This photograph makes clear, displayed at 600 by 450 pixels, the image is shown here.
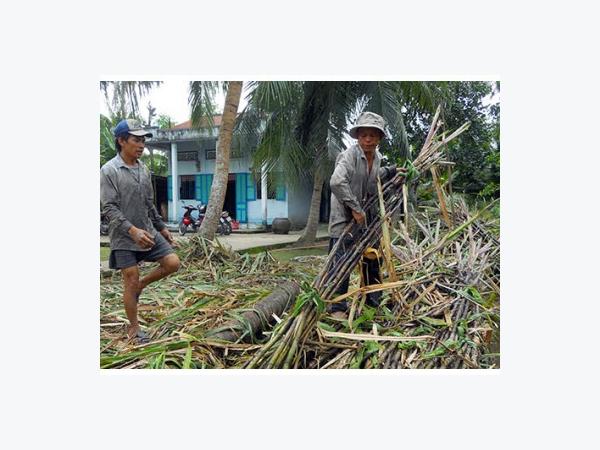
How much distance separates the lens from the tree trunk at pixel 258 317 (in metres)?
2.67

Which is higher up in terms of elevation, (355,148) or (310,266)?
(355,148)

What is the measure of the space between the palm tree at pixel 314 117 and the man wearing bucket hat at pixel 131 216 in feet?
4.00

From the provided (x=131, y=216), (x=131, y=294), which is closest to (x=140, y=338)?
(x=131, y=294)

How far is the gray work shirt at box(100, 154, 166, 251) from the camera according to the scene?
258cm

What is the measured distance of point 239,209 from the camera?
17.4 ft

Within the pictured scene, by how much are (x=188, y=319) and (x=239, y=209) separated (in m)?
2.44

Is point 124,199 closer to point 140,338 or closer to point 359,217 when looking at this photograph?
point 140,338

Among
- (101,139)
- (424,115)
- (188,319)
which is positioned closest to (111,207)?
(101,139)

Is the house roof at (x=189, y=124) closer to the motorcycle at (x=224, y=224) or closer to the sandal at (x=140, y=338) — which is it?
the motorcycle at (x=224, y=224)

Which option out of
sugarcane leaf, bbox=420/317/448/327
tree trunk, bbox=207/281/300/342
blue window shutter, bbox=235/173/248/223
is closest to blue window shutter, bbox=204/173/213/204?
blue window shutter, bbox=235/173/248/223

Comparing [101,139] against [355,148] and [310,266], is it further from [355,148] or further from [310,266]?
[310,266]

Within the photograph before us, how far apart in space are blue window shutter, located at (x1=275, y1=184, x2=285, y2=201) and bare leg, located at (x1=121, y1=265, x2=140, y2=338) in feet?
6.96

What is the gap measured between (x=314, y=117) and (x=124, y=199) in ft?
7.00

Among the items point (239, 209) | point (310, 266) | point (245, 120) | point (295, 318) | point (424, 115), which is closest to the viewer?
point (295, 318)
